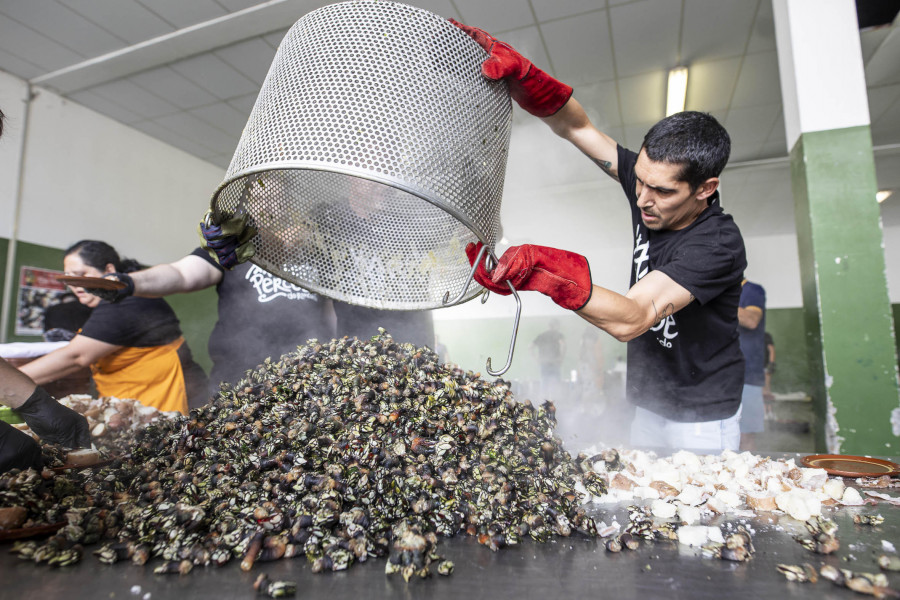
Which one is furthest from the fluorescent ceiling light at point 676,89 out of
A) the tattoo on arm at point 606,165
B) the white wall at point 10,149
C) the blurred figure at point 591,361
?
the white wall at point 10,149

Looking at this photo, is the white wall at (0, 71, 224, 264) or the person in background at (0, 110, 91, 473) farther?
the white wall at (0, 71, 224, 264)

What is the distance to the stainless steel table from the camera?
0.82 m

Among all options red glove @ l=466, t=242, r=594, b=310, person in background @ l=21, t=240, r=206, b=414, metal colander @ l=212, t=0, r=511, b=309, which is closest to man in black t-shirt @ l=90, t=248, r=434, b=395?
person in background @ l=21, t=240, r=206, b=414

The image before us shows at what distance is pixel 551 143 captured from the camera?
371 centimetres

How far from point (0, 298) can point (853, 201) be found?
280 inches

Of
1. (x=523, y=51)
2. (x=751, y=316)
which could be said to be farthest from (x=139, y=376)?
(x=751, y=316)

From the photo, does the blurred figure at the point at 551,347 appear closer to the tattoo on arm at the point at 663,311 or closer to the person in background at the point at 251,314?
the person in background at the point at 251,314

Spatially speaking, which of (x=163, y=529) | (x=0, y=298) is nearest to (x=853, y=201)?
(x=163, y=529)

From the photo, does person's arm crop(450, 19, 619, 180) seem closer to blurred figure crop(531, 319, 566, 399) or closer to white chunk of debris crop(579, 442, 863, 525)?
white chunk of debris crop(579, 442, 863, 525)

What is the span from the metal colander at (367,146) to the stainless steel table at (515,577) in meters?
0.66

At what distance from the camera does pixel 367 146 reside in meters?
0.91

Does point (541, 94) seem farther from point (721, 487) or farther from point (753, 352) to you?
point (753, 352)

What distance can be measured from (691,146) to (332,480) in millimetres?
1480

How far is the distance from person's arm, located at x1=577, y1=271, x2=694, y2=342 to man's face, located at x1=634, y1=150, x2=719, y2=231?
335mm
